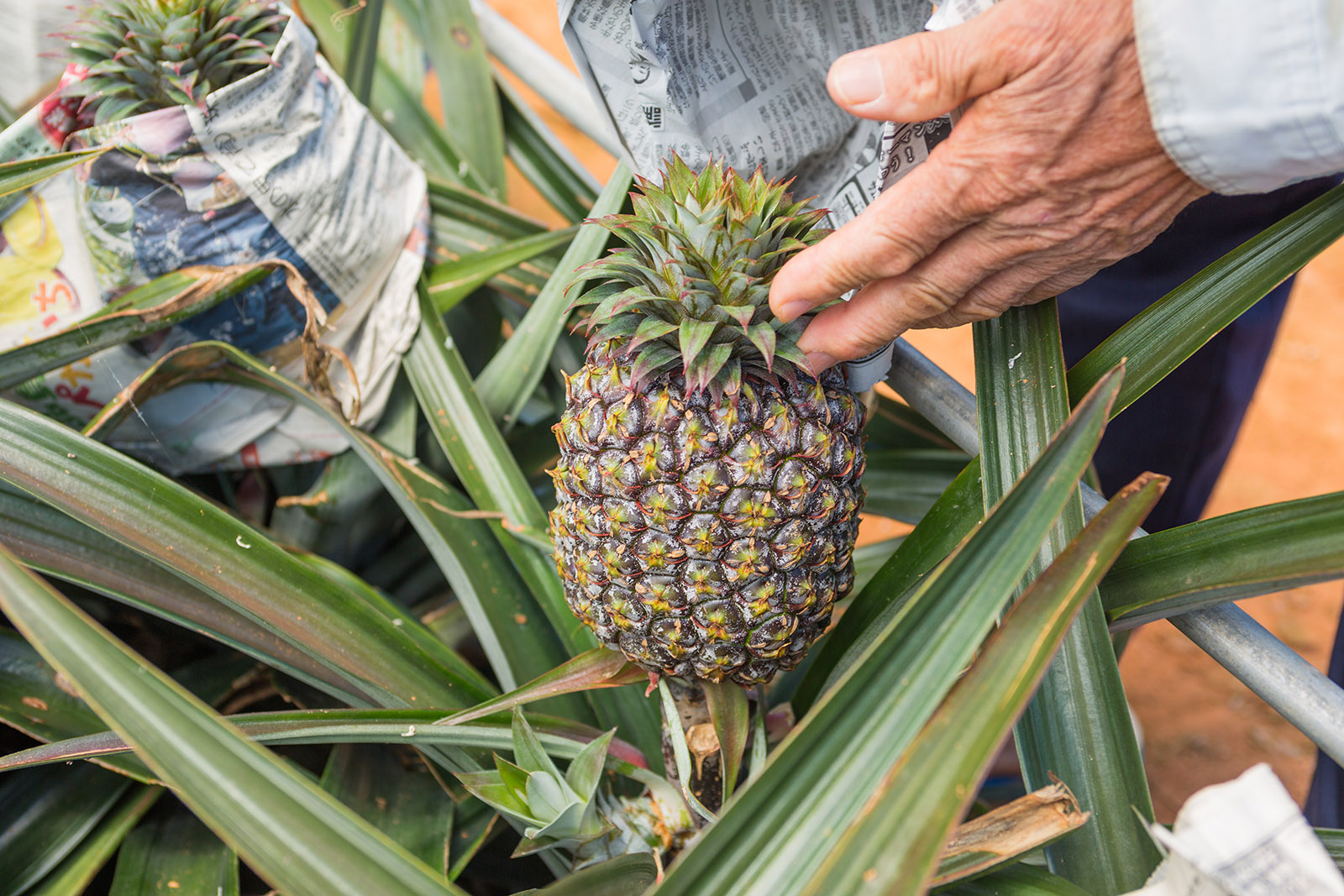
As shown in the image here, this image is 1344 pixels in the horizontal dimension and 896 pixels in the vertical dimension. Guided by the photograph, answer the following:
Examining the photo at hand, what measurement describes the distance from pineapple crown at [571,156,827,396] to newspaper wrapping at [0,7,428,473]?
46 cm

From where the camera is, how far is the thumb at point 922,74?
1.81 feet

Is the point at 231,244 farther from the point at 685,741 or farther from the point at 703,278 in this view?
the point at 685,741

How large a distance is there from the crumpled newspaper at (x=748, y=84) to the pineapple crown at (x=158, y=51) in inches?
18.4

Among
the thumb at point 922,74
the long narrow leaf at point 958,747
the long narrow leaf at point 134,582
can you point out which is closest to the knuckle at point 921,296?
the thumb at point 922,74

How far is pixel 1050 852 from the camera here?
616 millimetres

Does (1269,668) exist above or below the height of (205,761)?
below

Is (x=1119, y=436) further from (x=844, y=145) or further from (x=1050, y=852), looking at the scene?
(x=1050, y=852)

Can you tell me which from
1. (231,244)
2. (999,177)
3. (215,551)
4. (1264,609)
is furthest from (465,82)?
(1264,609)

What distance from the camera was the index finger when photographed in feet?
1.94

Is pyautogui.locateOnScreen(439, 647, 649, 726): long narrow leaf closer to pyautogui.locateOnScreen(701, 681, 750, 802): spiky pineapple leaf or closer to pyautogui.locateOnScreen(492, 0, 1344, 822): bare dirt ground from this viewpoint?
pyautogui.locateOnScreen(701, 681, 750, 802): spiky pineapple leaf

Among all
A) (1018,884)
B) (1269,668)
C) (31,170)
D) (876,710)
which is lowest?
(1018,884)

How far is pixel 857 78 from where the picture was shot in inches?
22.6

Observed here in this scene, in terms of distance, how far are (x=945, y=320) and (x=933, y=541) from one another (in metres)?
0.20

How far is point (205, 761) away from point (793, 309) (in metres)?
0.49
